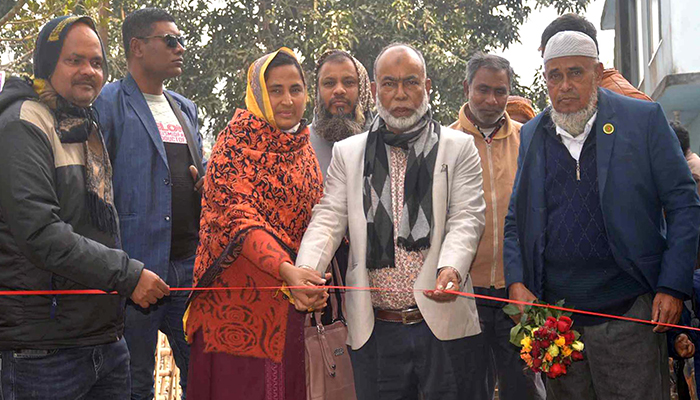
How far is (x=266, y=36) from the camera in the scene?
16.2 meters

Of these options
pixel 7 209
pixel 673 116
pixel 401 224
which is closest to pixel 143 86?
pixel 7 209

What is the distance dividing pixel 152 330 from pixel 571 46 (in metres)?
2.90

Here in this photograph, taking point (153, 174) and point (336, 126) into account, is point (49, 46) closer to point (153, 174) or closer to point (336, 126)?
point (153, 174)

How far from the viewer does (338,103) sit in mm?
5488

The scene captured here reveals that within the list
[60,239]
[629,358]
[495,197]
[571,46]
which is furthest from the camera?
[495,197]

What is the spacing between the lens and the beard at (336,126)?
17.7ft

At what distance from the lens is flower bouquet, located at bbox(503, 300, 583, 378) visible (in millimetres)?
3826

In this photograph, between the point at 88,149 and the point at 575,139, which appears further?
the point at 575,139

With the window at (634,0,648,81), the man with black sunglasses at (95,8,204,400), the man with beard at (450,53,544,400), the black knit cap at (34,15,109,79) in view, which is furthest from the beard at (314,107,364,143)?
the window at (634,0,648,81)

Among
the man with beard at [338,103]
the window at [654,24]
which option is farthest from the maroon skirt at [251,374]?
the window at [654,24]

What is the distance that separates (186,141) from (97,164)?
3.75 feet

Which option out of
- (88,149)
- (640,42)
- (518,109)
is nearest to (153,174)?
(88,149)

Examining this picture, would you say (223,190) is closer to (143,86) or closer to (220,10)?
(143,86)

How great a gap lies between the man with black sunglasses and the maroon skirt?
66 cm
